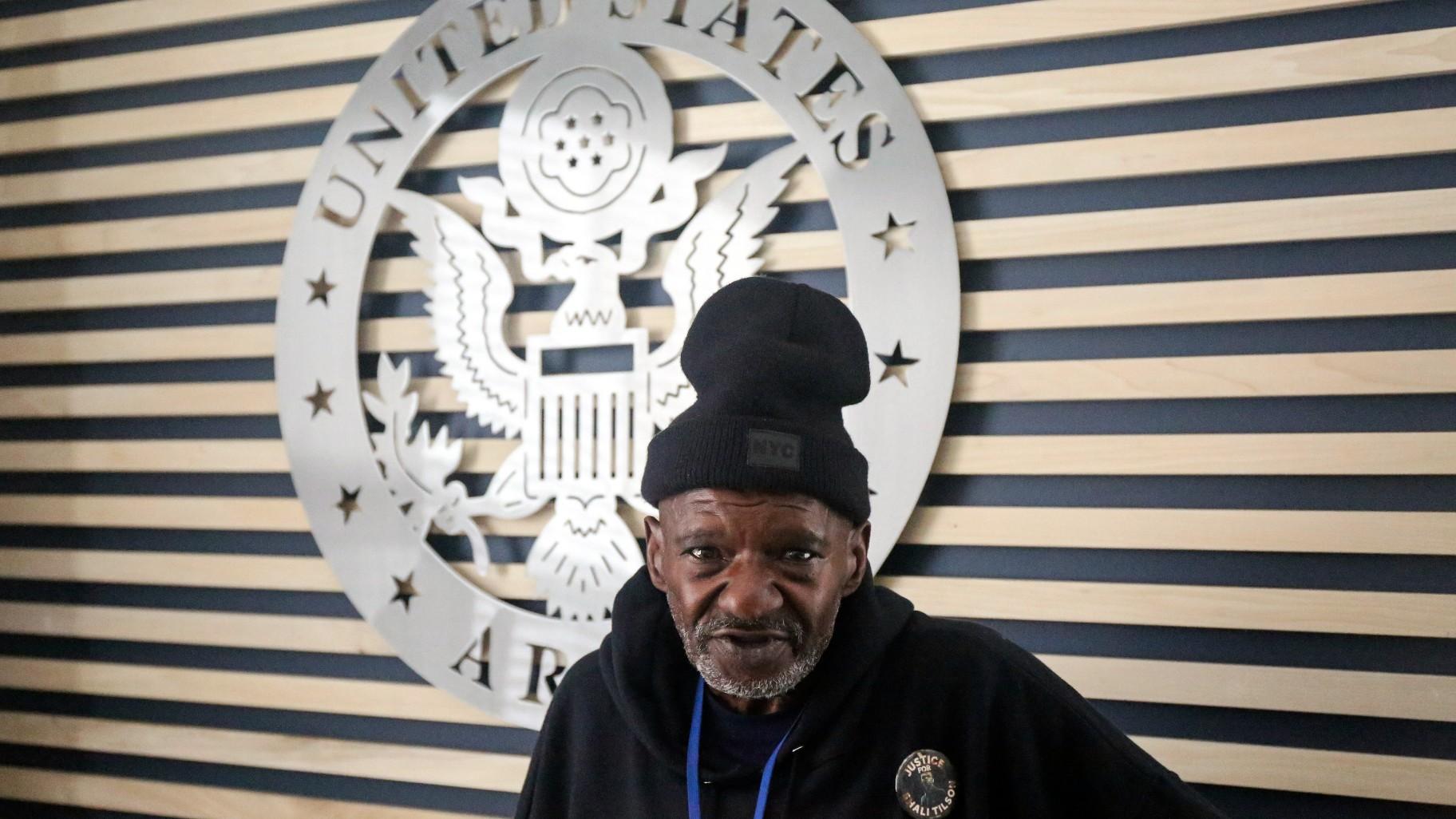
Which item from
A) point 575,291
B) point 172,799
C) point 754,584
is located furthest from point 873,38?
point 172,799

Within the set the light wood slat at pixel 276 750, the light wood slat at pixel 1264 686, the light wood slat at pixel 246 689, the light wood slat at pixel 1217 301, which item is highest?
the light wood slat at pixel 1217 301

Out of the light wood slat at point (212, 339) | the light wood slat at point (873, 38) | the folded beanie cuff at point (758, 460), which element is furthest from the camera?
the light wood slat at point (212, 339)

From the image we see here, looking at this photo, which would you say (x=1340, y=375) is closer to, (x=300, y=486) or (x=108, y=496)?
(x=300, y=486)

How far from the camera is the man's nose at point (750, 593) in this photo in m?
1.38

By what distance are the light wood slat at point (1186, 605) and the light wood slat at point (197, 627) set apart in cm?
111

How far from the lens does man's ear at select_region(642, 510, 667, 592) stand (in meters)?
1.52

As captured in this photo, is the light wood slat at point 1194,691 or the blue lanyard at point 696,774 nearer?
the blue lanyard at point 696,774

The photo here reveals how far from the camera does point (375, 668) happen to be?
8.09ft

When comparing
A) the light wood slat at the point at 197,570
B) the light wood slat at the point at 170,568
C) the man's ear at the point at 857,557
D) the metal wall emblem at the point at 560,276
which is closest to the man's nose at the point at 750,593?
the man's ear at the point at 857,557

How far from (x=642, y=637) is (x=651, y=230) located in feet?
2.79

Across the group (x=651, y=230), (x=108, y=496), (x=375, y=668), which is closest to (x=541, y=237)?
(x=651, y=230)

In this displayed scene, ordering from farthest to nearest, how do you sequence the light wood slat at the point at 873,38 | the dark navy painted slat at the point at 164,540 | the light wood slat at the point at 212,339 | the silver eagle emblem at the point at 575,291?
the dark navy painted slat at the point at 164,540 → the light wood slat at the point at 212,339 → the silver eagle emblem at the point at 575,291 → the light wood slat at the point at 873,38

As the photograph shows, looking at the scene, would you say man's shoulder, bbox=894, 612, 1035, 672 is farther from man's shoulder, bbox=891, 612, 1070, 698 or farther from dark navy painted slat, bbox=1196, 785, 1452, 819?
dark navy painted slat, bbox=1196, 785, 1452, 819

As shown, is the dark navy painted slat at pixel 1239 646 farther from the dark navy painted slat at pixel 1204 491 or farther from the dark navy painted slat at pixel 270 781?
the dark navy painted slat at pixel 270 781
